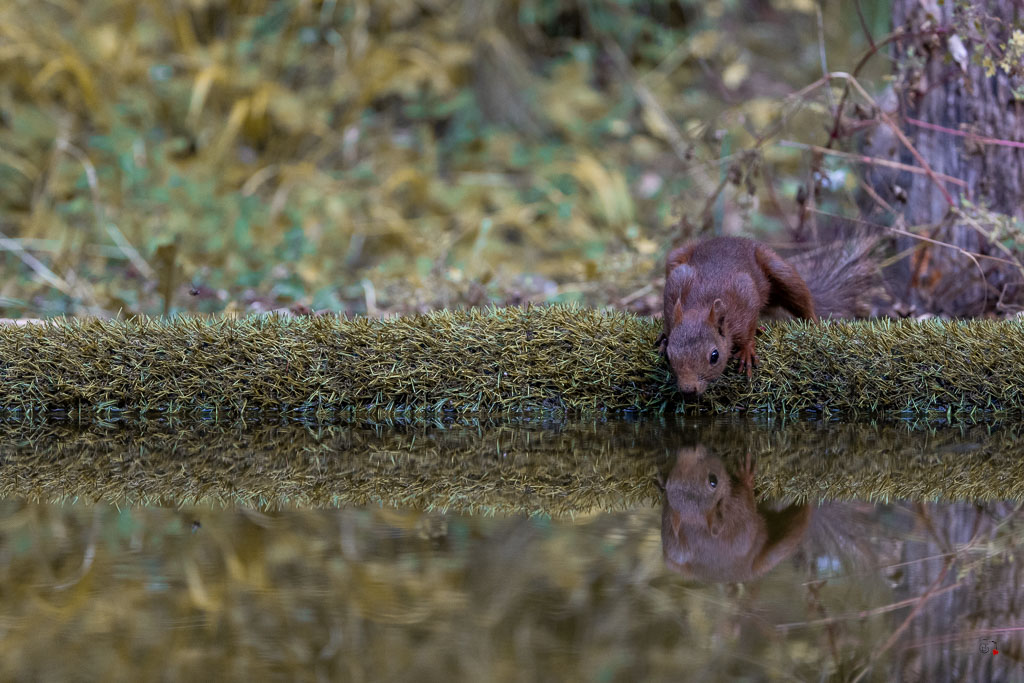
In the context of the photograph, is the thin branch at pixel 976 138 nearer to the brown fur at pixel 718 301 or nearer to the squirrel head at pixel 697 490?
the brown fur at pixel 718 301

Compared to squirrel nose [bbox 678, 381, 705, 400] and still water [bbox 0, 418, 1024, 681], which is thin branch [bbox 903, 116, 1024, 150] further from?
squirrel nose [bbox 678, 381, 705, 400]

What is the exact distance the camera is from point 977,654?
135cm

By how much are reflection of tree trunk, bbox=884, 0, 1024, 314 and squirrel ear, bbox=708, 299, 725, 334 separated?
1216 mm

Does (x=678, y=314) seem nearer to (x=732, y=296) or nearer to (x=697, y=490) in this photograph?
(x=732, y=296)

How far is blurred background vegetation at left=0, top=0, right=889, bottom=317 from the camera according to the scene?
4328 mm

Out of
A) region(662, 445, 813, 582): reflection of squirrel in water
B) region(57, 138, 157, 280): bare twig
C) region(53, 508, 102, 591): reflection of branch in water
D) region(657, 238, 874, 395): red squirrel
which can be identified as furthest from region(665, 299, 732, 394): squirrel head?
region(57, 138, 157, 280): bare twig

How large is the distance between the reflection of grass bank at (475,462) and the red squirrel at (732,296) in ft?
0.73

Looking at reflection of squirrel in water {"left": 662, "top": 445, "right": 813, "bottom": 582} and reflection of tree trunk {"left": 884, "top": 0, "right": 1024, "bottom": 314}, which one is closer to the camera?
reflection of squirrel in water {"left": 662, "top": 445, "right": 813, "bottom": 582}

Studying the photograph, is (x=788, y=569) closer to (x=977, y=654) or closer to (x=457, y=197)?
(x=977, y=654)

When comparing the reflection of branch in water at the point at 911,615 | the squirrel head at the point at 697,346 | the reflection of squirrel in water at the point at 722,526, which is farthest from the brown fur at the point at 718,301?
the reflection of branch in water at the point at 911,615

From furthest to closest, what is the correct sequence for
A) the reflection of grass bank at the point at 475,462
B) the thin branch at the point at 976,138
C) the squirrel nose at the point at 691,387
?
the thin branch at the point at 976,138, the squirrel nose at the point at 691,387, the reflection of grass bank at the point at 475,462

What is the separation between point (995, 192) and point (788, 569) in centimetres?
265

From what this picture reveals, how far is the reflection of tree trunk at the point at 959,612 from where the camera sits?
1.33 m

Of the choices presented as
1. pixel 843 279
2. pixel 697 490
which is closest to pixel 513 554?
pixel 697 490
